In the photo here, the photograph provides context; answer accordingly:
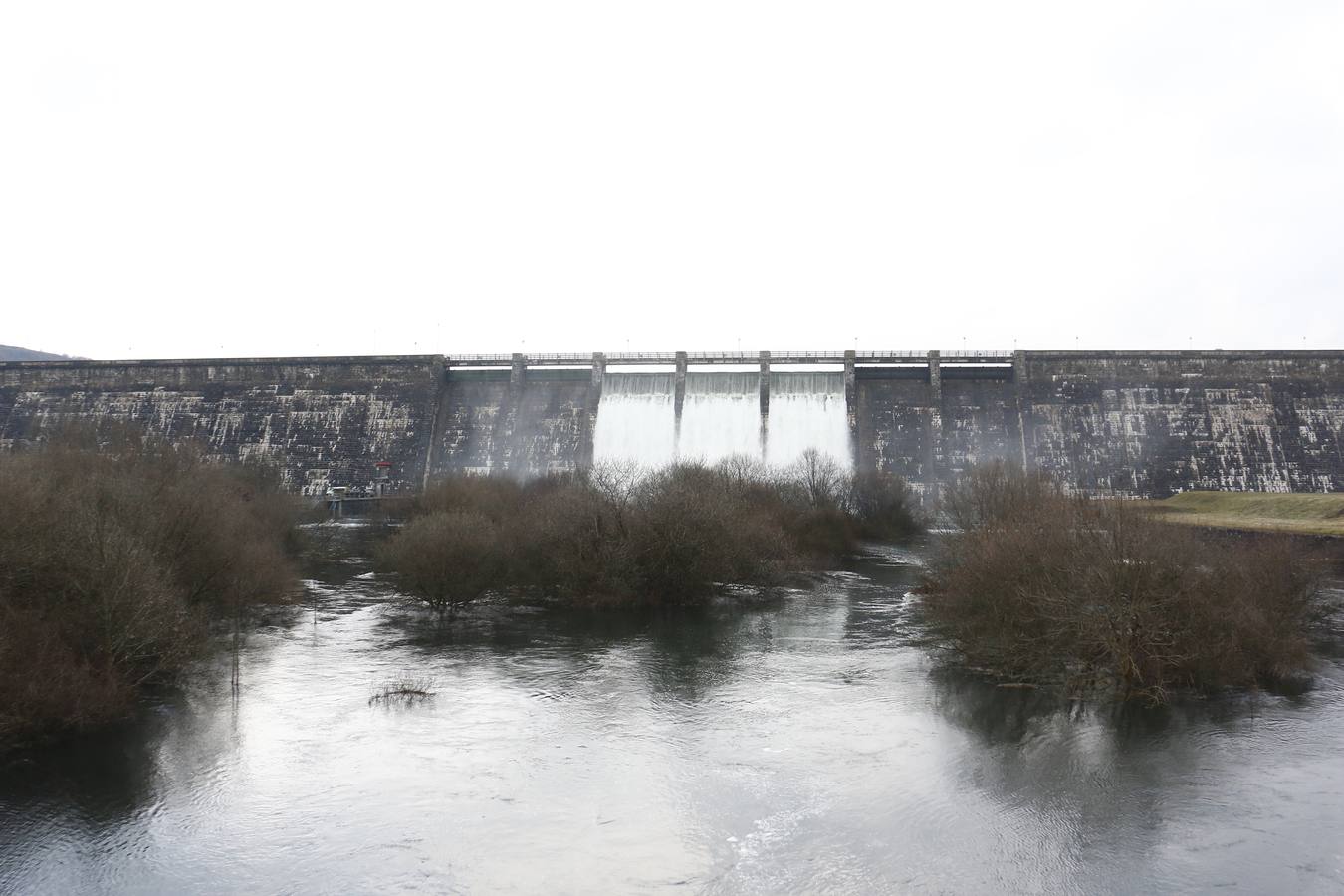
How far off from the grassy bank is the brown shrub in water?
1637cm

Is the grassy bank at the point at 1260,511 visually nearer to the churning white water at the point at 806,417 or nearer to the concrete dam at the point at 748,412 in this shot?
the concrete dam at the point at 748,412

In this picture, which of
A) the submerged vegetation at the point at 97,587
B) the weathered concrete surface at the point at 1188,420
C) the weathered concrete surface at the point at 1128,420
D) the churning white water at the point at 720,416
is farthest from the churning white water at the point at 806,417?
the submerged vegetation at the point at 97,587

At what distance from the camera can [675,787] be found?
12.5 metres

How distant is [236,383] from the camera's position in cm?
6297

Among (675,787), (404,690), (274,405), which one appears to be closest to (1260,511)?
(675,787)

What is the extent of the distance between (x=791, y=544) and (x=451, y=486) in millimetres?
12836

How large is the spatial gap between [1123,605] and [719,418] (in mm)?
40723

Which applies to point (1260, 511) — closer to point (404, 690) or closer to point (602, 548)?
point (602, 548)

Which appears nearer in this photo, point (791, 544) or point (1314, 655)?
point (1314, 655)

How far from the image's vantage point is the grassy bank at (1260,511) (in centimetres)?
3740

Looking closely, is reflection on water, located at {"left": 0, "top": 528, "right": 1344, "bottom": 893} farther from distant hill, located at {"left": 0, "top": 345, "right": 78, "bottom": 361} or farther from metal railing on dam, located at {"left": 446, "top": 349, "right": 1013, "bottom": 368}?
distant hill, located at {"left": 0, "top": 345, "right": 78, "bottom": 361}

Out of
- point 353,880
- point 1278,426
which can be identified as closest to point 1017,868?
point 353,880

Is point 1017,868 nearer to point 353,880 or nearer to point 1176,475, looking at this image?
point 353,880

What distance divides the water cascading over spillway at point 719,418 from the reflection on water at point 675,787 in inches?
1388
